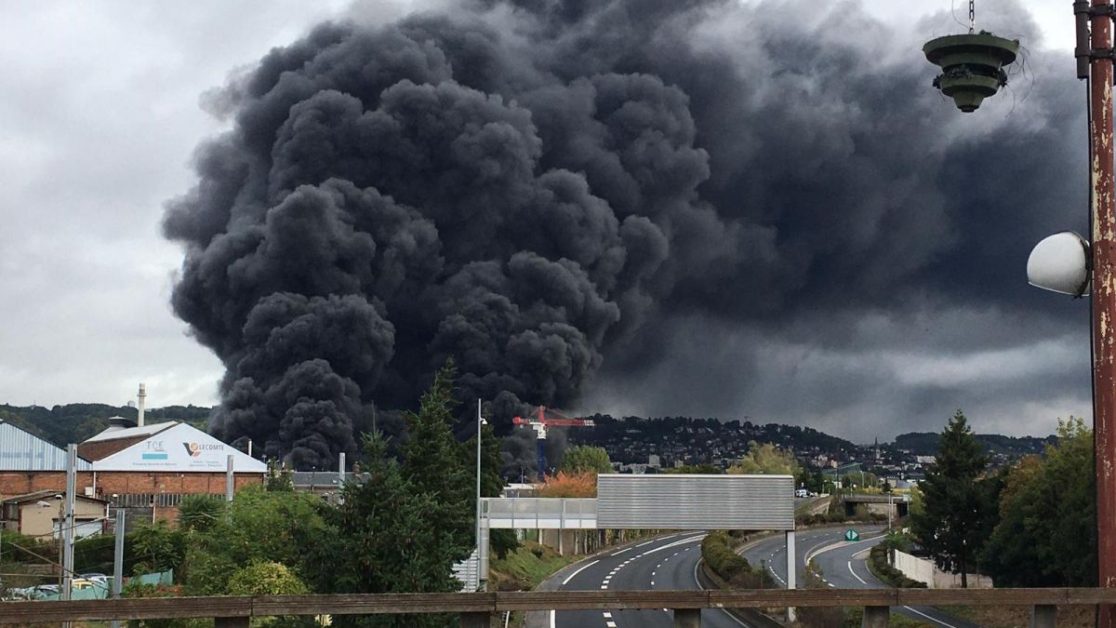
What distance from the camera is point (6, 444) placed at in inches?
2790

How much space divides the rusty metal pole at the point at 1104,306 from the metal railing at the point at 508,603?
0.41 metres

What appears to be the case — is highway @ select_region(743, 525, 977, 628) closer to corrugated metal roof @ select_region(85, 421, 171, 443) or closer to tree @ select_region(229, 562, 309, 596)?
tree @ select_region(229, 562, 309, 596)

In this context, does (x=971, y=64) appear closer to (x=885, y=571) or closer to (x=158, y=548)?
(x=158, y=548)

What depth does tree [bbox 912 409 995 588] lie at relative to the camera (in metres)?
62.3

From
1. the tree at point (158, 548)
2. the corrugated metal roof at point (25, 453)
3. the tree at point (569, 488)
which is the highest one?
the corrugated metal roof at point (25, 453)

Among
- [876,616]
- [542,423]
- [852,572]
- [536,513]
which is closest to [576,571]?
[536,513]

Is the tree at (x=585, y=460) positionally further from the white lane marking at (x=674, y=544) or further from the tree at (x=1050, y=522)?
the tree at (x=1050, y=522)

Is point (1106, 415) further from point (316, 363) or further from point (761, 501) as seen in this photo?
point (316, 363)

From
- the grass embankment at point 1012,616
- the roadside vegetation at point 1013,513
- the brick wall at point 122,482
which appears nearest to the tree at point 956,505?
the roadside vegetation at point 1013,513

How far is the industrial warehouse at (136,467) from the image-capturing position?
7094 cm

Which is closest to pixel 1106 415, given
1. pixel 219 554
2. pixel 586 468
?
pixel 219 554

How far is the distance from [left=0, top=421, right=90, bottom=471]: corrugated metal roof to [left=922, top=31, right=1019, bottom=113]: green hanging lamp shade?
73.0 meters

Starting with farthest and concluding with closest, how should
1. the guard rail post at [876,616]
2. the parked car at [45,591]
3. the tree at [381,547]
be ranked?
the parked car at [45,591] → the tree at [381,547] → the guard rail post at [876,616]

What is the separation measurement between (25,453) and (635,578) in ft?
121
